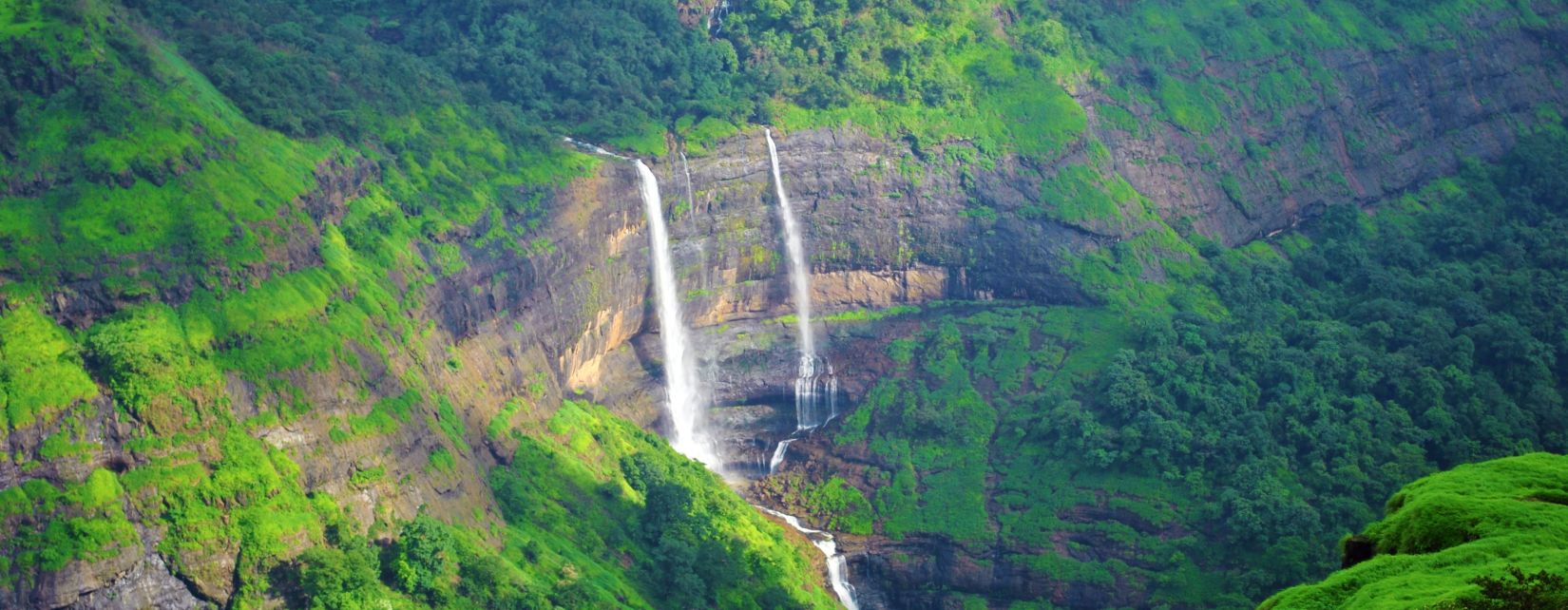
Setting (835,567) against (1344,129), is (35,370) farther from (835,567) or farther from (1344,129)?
Result: (1344,129)

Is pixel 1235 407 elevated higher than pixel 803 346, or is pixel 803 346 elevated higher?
pixel 1235 407

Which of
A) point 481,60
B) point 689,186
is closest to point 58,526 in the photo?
point 689,186

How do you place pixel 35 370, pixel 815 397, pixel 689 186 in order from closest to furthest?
1. pixel 35 370
2. pixel 689 186
3. pixel 815 397

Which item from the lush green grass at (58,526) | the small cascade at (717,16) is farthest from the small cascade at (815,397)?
the lush green grass at (58,526)

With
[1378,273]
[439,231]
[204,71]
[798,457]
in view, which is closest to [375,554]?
[439,231]

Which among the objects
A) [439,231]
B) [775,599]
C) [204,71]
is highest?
[204,71]

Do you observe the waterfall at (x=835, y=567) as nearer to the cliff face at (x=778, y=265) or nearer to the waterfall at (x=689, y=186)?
the cliff face at (x=778, y=265)

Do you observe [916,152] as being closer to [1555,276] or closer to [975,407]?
[975,407]
